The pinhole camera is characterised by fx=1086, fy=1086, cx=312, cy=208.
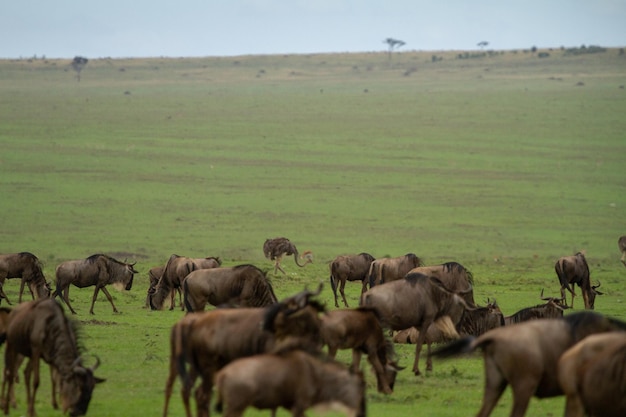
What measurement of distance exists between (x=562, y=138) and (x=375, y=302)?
43.3 m

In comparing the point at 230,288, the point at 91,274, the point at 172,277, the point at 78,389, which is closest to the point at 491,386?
the point at 78,389

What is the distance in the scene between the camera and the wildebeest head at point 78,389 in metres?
10.0

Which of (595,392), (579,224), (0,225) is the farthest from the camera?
(579,224)

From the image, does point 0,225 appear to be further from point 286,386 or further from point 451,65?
point 451,65

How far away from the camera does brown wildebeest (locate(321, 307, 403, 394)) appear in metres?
11.1

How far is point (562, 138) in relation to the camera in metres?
54.4

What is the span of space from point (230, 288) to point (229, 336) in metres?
4.94

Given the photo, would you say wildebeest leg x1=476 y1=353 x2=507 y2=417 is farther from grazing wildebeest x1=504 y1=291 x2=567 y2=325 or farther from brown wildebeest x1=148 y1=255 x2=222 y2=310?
brown wildebeest x1=148 y1=255 x2=222 y2=310

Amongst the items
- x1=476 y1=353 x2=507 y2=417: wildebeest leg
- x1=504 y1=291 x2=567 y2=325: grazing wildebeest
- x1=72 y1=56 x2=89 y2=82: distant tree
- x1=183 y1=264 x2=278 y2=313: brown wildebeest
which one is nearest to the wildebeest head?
x1=476 y1=353 x2=507 y2=417: wildebeest leg

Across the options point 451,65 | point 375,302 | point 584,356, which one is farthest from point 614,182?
point 451,65

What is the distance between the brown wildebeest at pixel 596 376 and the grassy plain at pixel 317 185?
2.64 metres

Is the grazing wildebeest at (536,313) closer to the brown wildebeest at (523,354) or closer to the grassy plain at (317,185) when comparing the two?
the grassy plain at (317,185)

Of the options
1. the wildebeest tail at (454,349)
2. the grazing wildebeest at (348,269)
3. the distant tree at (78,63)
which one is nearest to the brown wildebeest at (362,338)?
the wildebeest tail at (454,349)

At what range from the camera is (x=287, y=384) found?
320 inches
